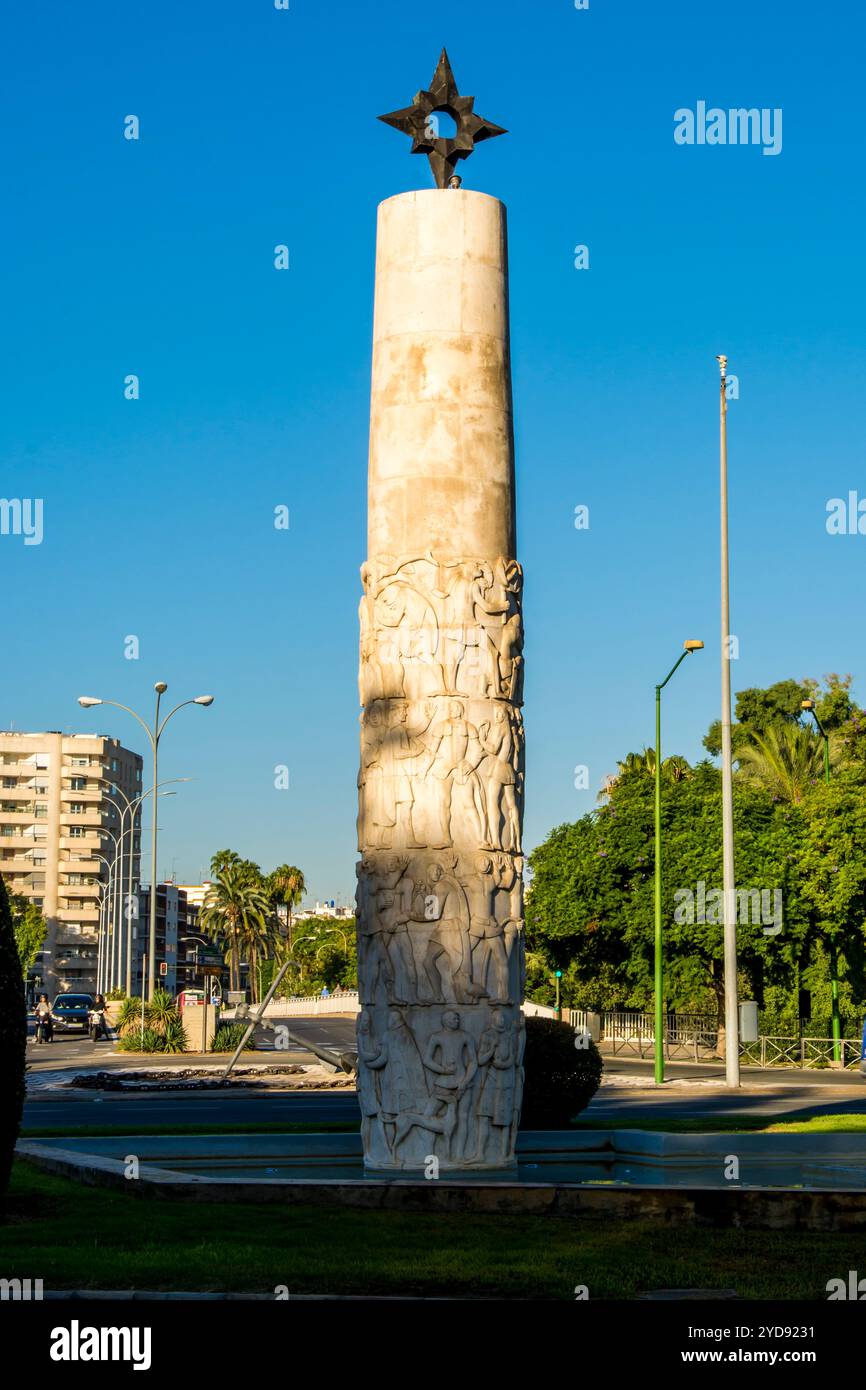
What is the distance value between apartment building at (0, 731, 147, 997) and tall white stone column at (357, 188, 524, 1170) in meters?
123

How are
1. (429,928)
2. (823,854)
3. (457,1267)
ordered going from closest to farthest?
1. (457,1267)
2. (429,928)
3. (823,854)

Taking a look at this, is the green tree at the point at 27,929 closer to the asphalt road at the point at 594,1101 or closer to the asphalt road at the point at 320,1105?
the asphalt road at the point at 594,1101

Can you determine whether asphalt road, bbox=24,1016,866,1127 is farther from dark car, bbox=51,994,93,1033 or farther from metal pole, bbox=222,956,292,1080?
dark car, bbox=51,994,93,1033

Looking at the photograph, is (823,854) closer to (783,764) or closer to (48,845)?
(783,764)

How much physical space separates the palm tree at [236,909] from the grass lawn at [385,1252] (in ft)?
365

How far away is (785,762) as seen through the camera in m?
58.8

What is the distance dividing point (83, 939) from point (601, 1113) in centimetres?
11586

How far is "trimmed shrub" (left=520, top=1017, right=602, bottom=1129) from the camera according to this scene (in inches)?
798

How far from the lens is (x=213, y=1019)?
1857 inches

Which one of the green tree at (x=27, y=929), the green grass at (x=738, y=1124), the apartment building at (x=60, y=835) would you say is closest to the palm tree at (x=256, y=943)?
the apartment building at (x=60, y=835)

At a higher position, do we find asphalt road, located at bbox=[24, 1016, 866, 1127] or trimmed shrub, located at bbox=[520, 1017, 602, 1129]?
trimmed shrub, located at bbox=[520, 1017, 602, 1129]

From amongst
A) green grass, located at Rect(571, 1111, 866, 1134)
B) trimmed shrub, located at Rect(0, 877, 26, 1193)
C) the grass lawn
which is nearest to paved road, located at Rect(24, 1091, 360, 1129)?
green grass, located at Rect(571, 1111, 866, 1134)

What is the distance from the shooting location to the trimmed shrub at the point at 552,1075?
20.3 metres
